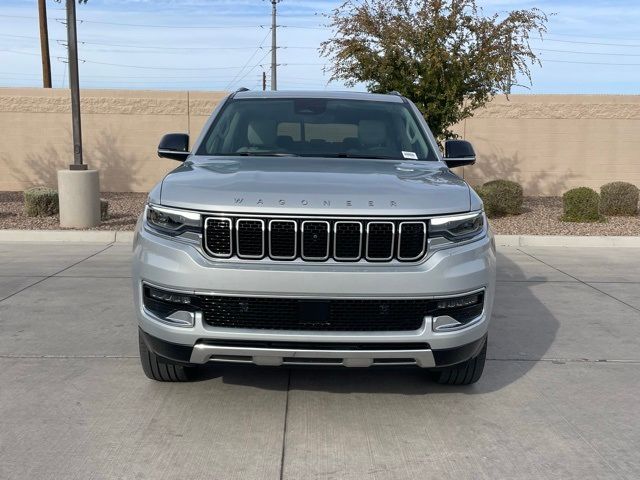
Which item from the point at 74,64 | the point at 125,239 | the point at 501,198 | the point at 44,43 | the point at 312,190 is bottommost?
the point at 125,239

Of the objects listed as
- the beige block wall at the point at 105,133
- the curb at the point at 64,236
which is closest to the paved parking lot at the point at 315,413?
the curb at the point at 64,236

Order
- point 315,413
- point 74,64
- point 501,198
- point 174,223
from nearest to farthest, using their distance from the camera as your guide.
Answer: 1. point 174,223
2. point 315,413
3. point 74,64
4. point 501,198

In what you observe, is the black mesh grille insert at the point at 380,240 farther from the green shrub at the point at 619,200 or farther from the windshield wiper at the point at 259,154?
the green shrub at the point at 619,200

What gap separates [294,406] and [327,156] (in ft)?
5.93

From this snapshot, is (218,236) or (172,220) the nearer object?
(218,236)

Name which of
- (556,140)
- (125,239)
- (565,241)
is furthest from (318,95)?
(556,140)

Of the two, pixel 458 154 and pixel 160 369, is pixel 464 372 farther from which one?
pixel 160 369

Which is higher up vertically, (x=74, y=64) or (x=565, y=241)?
(x=74, y=64)

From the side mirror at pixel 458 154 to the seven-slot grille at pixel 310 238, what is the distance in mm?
1674

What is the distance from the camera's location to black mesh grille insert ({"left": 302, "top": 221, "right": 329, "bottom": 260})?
3770 mm

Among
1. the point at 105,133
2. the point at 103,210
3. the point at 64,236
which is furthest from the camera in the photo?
the point at 105,133

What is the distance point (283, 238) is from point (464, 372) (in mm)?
1567

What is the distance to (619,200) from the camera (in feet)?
44.7

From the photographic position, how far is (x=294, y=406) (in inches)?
169
